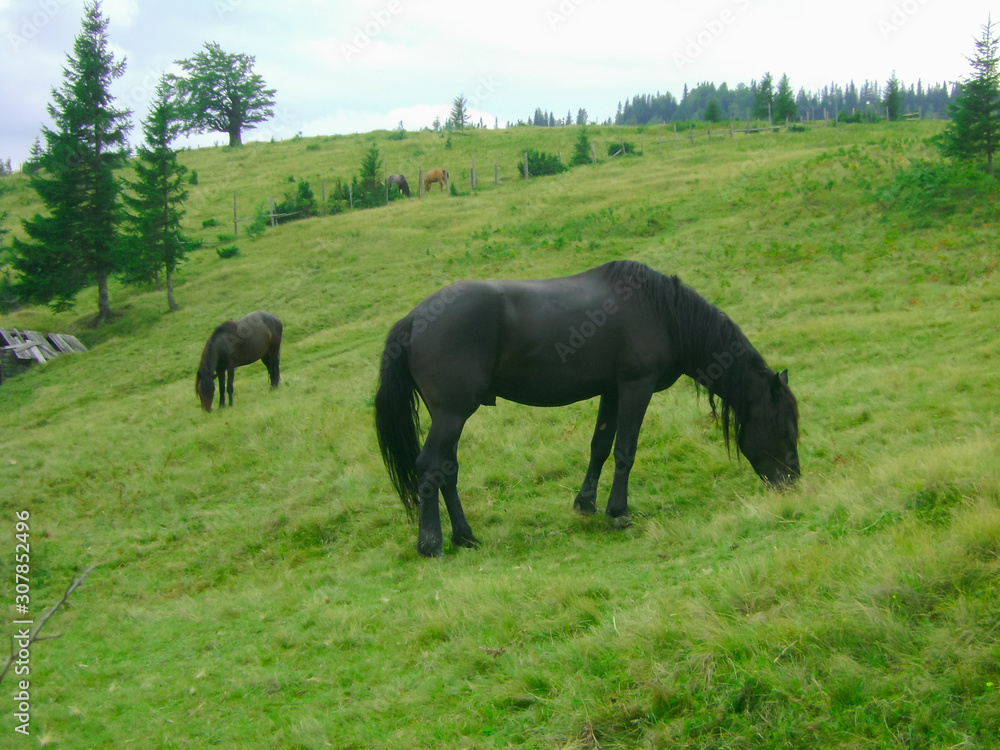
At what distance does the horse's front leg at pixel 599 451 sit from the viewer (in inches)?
280

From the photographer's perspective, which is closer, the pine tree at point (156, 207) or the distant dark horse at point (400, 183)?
the pine tree at point (156, 207)

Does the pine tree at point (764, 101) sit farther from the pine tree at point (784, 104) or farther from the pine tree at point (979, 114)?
the pine tree at point (979, 114)

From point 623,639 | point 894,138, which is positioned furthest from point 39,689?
point 894,138

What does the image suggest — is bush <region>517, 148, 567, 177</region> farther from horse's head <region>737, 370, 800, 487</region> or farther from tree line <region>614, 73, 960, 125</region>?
tree line <region>614, 73, 960, 125</region>

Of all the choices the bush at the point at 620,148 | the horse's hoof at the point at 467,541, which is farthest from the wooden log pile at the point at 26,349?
the bush at the point at 620,148

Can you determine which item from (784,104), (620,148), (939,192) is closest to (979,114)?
(939,192)

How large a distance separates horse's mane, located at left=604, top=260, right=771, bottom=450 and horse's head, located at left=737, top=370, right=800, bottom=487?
5.2 inches

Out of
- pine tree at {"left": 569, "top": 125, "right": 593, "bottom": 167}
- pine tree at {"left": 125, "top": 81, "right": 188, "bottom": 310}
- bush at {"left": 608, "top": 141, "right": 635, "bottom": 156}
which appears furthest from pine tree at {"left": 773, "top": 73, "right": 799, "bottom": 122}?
pine tree at {"left": 125, "top": 81, "right": 188, "bottom": 310}

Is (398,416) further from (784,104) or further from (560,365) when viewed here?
(784,104)

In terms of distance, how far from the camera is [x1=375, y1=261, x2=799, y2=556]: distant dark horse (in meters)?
6.46

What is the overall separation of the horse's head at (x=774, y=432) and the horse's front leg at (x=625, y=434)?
43.4 inches

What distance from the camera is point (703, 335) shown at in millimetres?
6859

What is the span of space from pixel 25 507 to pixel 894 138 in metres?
32.7

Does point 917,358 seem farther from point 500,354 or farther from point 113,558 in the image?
point 113,558
